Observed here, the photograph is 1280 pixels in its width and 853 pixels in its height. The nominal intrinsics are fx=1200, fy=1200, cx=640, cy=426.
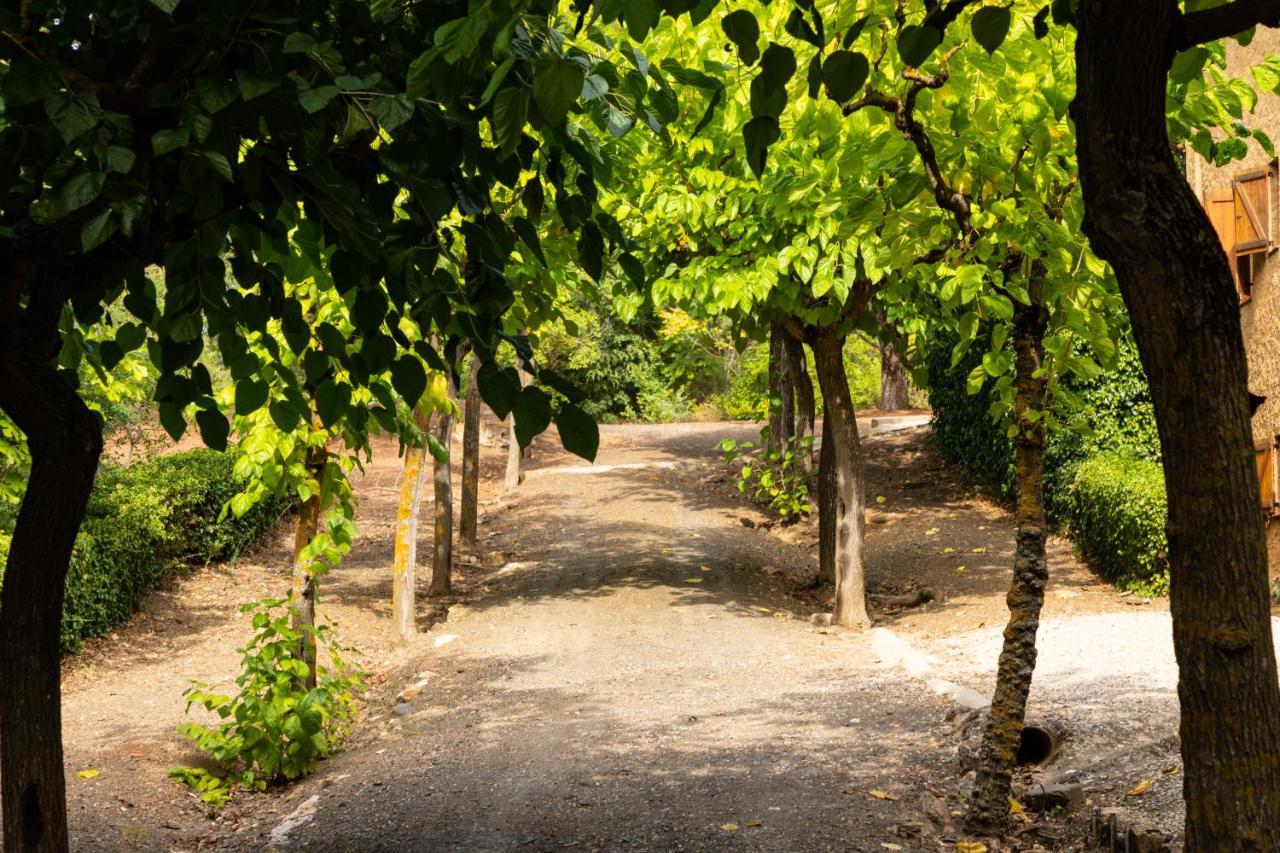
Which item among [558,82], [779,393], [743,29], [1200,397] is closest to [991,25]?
[743,29]

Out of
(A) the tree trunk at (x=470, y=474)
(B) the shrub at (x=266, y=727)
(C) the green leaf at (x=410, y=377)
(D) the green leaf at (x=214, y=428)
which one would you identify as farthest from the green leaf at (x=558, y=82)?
(A) the tree trunk at (x=470, y=474)

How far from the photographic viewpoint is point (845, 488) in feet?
40.9

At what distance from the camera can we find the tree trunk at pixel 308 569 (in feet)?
26.2

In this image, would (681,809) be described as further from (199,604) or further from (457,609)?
(199,604)

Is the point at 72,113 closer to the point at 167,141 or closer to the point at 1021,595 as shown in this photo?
the point at 167,141

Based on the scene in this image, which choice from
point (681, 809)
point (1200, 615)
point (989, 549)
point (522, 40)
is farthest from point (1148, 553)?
point (522, 40)

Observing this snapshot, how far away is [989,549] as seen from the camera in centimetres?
1608

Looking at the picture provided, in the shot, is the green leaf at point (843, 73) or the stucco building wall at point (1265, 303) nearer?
the green leaf at point (843, 73)

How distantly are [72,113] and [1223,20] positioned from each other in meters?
2.59

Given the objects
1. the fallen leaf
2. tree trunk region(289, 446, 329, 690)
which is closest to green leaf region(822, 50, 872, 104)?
the fallen leaf

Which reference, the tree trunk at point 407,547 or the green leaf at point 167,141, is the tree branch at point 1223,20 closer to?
the green leaf at point 167,141

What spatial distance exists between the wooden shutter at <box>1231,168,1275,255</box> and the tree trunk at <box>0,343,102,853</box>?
1187cm

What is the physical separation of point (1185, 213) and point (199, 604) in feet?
44.5

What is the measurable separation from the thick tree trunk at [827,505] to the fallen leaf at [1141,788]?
25.9 feet
